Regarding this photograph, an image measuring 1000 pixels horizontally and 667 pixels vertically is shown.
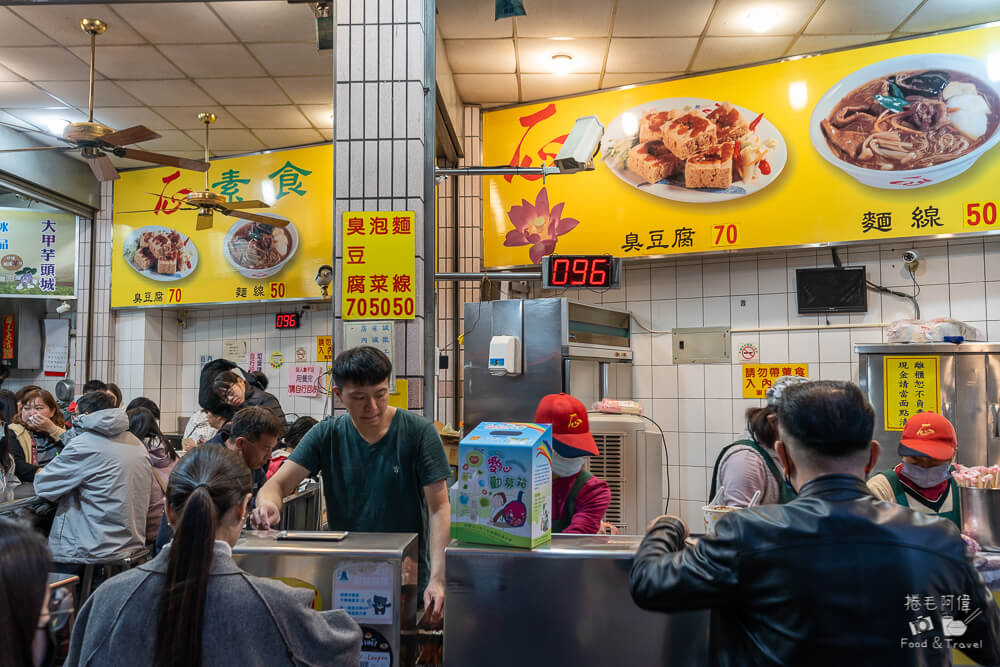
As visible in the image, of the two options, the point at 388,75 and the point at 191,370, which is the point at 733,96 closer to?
the point at 388,75

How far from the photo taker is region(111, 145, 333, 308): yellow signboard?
22.5ft

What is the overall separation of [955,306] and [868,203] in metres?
1.02

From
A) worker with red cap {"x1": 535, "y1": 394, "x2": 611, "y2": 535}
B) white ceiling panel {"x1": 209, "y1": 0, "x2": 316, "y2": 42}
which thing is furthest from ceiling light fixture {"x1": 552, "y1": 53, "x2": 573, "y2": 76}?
worker with red cap {"x1": 535, "y1": 394, "x2": 611, "y2": 535}

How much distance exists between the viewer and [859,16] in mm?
4762

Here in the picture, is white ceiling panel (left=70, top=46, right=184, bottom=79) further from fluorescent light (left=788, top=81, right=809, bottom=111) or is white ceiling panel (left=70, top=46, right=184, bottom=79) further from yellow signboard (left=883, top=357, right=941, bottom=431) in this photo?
yellow signboard (left=883, top=357, right=941, bottom=431)

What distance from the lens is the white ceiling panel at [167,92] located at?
5.89m

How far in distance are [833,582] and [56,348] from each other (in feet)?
30.4

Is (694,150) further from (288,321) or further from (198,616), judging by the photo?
(198,616)

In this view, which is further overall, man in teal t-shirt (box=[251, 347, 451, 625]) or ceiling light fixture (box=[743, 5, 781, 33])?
ceiling light fixture (box=[743, 5, 781, 33])

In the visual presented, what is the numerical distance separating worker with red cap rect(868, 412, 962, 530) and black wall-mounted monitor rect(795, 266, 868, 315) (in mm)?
2828

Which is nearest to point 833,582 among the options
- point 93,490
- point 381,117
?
point 381,117

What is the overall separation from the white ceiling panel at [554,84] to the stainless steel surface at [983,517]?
4531 mm

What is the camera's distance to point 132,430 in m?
3.93

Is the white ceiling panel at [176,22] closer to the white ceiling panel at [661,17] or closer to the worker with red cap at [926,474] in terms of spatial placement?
the white ceiling panel at [661,17]
